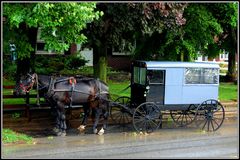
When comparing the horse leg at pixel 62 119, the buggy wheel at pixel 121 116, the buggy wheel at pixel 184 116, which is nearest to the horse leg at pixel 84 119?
the horse leg at pixel 62 119

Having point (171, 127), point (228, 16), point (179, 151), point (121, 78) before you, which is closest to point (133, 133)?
point (171, 127)

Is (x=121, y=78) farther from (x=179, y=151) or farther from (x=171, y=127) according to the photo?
(x=179, y=151)

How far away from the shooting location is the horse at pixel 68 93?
14.1m

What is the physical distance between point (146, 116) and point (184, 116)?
2.55m

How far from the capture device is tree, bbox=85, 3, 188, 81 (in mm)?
14492

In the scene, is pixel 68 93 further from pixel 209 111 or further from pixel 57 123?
pixel 209 111

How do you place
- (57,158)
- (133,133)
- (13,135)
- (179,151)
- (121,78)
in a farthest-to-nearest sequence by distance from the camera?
1. (121,78)
2. (133,133)
3. (13,135)
4. (179,151)
5. (57,158)

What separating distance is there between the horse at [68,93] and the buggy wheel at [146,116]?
3.19ft

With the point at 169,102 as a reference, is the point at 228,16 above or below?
above

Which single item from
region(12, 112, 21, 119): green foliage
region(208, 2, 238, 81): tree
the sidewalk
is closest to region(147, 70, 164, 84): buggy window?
the sidewalk

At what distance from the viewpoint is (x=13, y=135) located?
510 inches

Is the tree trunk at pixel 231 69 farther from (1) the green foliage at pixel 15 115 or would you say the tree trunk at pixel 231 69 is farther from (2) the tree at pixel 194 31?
(1) the green foliage at pixel 15 115

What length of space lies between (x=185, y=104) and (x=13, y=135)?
209 inches

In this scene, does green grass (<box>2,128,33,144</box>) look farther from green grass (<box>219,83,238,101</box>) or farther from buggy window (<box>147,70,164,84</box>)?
green grass (<box>219,83,238,101</box>)
